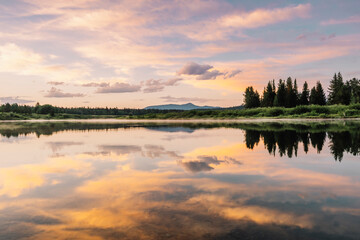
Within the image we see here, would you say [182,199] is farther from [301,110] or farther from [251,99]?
[251,99]

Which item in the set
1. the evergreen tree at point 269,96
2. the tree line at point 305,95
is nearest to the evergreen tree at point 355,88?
the tree line at point 305,95

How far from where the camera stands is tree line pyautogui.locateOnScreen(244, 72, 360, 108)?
373ft

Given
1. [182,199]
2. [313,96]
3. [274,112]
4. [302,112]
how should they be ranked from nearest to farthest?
[182,199] → [302,112] → [274,112] → [313,96]

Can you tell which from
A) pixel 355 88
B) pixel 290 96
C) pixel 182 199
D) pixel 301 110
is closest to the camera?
pixel 182 199

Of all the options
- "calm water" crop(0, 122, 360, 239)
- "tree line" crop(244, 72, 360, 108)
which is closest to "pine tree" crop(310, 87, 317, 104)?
"tree line" crop(244, 72, 360, 108)

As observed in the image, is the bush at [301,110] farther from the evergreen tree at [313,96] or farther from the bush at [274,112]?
the evergreen tree at [313,96]

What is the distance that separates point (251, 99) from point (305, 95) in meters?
23.2

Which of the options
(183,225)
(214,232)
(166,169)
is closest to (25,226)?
(183,225)

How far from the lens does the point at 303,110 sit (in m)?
91.6

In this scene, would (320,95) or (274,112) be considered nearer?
(274,112)

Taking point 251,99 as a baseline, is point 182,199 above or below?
below

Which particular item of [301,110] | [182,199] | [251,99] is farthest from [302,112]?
[182,199]

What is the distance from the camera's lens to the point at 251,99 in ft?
415

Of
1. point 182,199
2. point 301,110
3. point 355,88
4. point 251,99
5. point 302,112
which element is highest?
point 355,88
